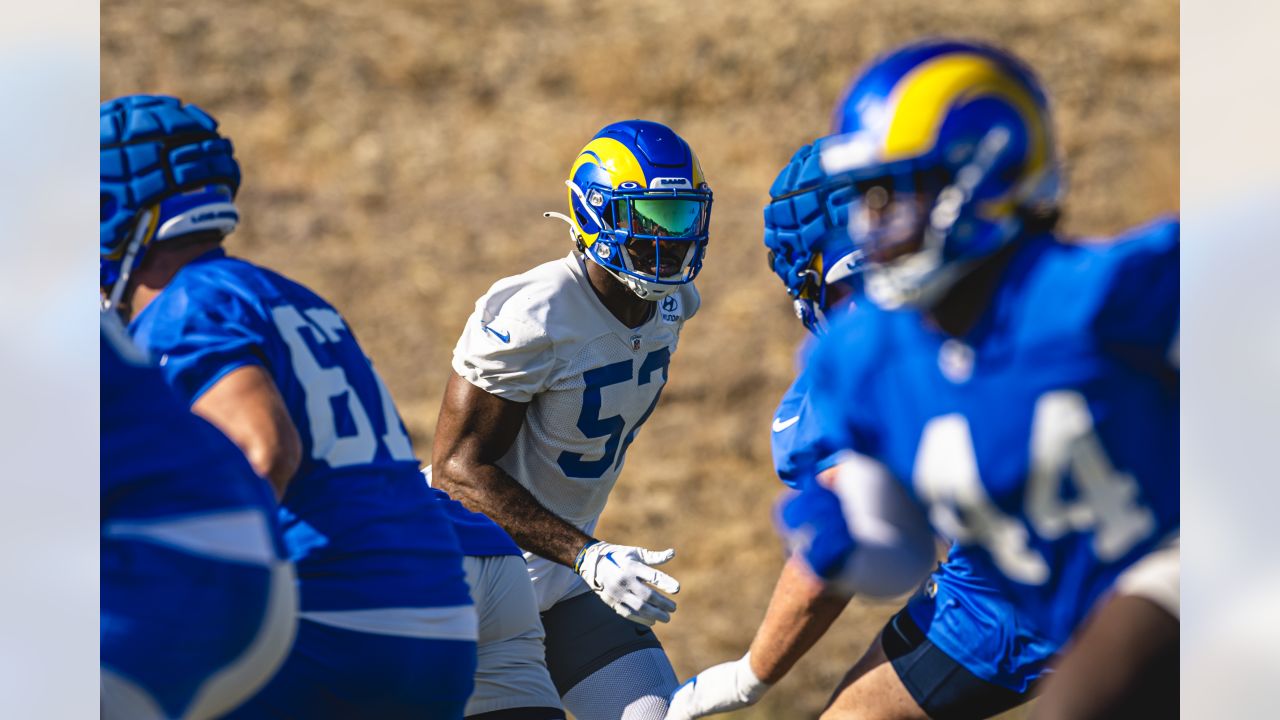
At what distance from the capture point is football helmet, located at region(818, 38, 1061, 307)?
2.05 meters

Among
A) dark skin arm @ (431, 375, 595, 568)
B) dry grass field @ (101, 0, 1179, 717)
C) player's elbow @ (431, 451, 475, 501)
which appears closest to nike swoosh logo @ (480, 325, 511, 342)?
dark skin arm @ (431, 375, 595, 568)

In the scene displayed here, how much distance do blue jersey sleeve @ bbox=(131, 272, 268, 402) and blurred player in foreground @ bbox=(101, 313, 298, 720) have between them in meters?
0.29

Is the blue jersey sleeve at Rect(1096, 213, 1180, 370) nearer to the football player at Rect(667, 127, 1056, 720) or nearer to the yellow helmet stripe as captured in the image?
the yellow helmet stripe

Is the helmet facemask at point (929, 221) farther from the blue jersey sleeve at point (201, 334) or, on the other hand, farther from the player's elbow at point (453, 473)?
the player's elbow at point (453, 473)

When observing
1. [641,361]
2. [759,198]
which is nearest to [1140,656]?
[641,361]

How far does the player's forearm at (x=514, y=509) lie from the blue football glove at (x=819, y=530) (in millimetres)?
1145

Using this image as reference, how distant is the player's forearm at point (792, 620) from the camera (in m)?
2.81

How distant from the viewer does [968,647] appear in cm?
292

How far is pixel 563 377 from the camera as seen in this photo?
363 centimetres

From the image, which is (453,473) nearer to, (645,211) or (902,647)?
(645,211)

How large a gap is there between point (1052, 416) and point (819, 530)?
475 millimetres

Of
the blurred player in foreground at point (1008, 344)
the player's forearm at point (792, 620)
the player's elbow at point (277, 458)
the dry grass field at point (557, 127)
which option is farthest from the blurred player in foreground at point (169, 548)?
the dry grass field at point (557, 127)
